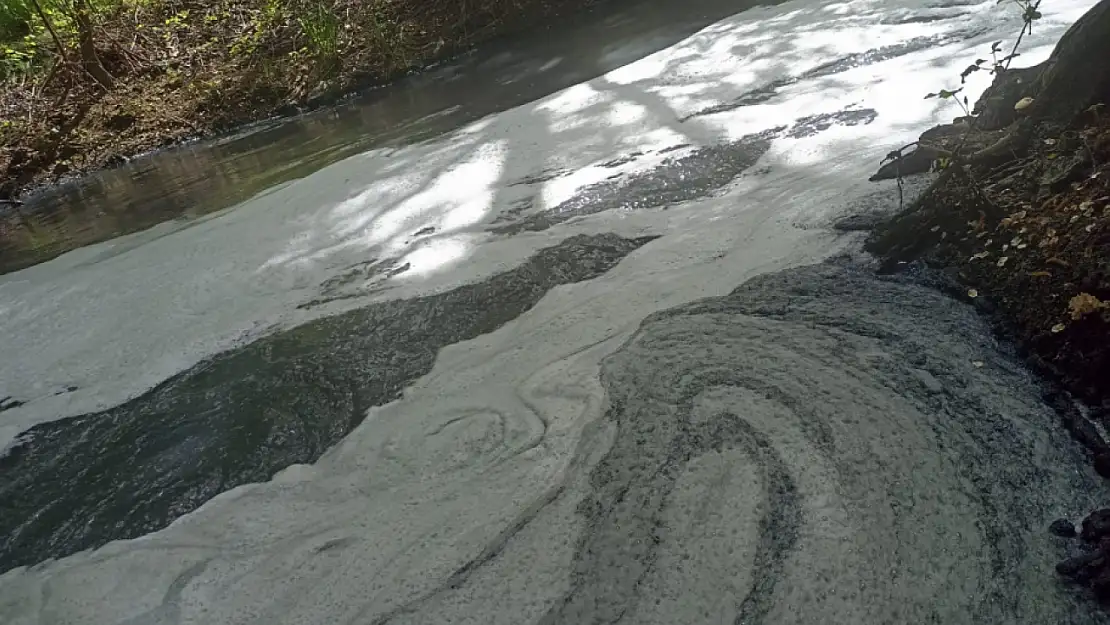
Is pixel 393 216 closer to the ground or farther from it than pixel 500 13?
closer to the ground

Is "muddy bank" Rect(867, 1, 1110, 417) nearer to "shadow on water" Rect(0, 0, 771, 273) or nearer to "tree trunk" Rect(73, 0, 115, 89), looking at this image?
"shadow on water" Rect(0, 0, 771, 273)

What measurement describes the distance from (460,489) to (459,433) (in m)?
0.21

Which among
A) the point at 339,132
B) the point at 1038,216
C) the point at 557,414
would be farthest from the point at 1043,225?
the point at 339,132

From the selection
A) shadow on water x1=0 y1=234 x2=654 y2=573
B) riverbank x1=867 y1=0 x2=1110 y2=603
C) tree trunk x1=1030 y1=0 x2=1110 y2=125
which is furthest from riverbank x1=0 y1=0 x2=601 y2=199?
tree trunk x1=1030 y1=0 x2=1110 y2=125

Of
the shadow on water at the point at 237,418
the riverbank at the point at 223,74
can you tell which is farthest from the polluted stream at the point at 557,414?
the riverbank at the point at 223,74

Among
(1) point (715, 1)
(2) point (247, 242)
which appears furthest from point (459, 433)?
(1) point (715, 1)

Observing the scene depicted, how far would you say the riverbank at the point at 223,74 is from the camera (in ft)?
20.4

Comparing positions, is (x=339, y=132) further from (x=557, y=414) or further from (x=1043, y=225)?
(x=1043, y=225)

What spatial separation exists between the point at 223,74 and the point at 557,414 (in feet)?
21.5

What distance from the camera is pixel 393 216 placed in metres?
2.99

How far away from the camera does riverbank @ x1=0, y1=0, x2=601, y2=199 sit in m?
6.22

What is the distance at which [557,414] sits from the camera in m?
1.66

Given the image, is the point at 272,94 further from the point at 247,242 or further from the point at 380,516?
the point at 380,516

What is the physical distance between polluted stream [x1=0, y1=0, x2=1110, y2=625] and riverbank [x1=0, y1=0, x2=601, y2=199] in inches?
142
